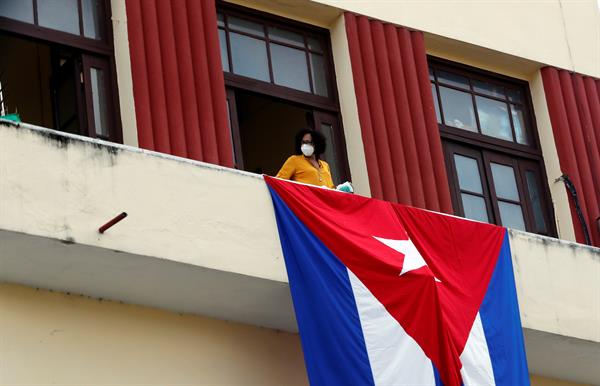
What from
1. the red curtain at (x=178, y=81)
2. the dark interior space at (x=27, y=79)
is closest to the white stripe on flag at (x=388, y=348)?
the red curtain at (x=178, y=81)

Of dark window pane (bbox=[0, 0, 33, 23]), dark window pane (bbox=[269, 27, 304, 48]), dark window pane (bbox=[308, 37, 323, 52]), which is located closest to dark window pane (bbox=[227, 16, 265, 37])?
dark window pane (bbox=[269, 27, 304, 48])

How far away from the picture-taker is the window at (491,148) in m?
13.6

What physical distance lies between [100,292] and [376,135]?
11.3ft

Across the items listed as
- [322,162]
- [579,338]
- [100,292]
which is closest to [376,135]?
[322,162]

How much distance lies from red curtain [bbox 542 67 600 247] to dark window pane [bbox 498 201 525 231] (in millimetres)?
489

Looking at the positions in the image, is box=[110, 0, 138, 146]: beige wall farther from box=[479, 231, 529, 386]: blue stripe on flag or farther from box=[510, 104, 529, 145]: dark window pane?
box=[510, 104, 529, 145]: dark window pane

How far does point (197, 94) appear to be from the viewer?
1165 cm

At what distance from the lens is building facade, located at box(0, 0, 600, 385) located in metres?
9.81

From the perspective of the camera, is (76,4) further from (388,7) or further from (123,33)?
(388,7)

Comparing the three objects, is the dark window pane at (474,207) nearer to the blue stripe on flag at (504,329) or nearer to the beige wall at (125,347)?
the blue stripe on flag at (504,329)

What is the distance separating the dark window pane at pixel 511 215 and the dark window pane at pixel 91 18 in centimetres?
419

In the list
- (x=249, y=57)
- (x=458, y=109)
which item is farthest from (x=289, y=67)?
(x=458, y=109)

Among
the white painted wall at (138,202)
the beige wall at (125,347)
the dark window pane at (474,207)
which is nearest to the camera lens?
the white painted wall at (138,202)

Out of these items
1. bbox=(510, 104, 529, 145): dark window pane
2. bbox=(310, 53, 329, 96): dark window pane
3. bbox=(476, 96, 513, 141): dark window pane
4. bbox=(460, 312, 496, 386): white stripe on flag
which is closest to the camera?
bbox=(460, 312, 496, 386): white stripe on flag
